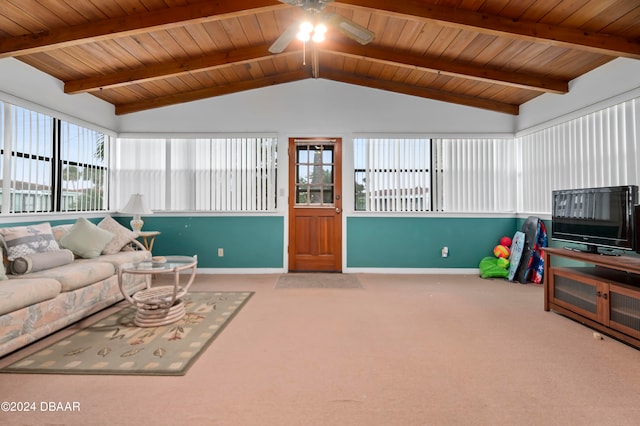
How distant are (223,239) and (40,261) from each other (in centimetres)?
242

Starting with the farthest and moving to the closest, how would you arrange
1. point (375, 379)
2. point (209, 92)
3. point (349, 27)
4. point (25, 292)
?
point (209, 92) → point (349, 27) → point (25, 292) → point (375, 379)

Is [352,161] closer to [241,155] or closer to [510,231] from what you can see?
[241,155]

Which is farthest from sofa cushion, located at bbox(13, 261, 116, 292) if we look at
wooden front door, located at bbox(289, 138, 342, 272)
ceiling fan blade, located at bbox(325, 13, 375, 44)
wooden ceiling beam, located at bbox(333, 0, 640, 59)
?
wooden ceiling beam, located at bbox(333, 0, 640, 59)

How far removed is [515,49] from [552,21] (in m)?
0.54

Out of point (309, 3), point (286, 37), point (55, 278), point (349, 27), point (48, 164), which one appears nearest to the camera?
point (309, 3)

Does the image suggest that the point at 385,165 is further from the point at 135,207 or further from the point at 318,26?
the point at 135,207

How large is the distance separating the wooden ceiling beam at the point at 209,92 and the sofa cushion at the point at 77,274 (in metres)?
2.90

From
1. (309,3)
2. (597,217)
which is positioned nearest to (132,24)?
(309,3)

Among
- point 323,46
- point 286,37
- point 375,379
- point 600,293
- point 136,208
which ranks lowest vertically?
point 375,379

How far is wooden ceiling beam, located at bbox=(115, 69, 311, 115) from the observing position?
16.2 feet

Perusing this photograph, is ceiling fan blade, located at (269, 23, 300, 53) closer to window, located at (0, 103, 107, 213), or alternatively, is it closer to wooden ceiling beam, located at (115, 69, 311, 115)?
wooden ceiling beam, located at (115, 69, 311, 115)

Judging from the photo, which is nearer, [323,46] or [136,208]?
[323,46]

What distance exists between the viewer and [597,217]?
290 cm

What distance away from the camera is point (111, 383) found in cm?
184
